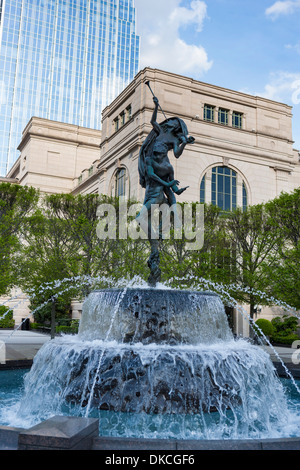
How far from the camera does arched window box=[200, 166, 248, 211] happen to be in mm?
33562

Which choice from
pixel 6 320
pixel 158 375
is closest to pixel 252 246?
pixel 158 375

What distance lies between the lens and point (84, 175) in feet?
154

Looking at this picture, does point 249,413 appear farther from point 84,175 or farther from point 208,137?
point 84,175

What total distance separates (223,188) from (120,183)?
8.85 meters

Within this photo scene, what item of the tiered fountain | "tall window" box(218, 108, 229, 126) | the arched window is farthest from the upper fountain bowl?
"tall window" box(218, 108, 229, 126)

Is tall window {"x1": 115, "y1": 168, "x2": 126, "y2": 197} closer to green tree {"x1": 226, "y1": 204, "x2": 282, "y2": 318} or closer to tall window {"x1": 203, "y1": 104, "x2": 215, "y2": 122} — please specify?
tall window {"x1": 203, "y1": 104, "x2": 215, "y2": 122}

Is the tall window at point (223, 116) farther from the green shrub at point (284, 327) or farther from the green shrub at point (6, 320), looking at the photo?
the green shrub at point (6, 320)

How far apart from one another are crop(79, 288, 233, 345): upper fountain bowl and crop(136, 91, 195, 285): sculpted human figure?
5.22 feet

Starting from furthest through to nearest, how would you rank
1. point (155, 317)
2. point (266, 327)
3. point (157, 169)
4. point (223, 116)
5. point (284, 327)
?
point (223, 116) → point (284, 327) → point (266, 327) → point (157, 169) → point (155, 317)

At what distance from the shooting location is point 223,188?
34406 mm

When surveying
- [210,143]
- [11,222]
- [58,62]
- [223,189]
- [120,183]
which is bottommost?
[11,222]

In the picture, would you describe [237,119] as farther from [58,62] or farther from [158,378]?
[58,62]
